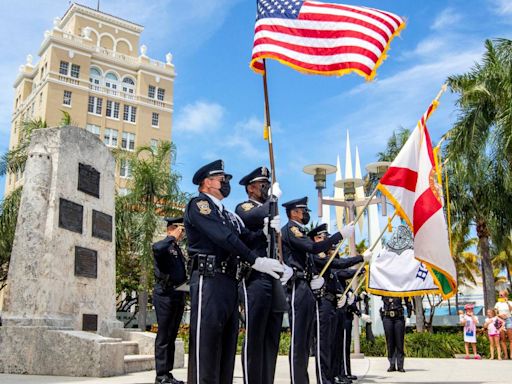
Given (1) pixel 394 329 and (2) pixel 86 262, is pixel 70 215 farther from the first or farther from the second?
(1) pixel 394 329

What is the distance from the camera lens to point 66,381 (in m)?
7.18

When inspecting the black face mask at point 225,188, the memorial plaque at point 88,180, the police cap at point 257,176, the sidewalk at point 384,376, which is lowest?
the sidewalk at point 384,376

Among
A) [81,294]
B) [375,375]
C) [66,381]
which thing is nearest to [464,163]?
[375,375]

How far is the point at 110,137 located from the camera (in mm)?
62969

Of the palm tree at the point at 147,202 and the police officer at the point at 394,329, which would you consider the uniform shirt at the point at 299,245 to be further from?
the palm tree at the point at 147,202

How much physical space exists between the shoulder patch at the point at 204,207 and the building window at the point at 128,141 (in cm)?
6057

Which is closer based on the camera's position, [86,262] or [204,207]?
[204,207]

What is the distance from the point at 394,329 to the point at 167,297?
231 inches

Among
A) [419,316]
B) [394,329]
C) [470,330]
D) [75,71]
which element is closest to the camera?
[394,329]

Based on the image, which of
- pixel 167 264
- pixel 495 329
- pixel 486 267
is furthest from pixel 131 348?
pixel 486 267

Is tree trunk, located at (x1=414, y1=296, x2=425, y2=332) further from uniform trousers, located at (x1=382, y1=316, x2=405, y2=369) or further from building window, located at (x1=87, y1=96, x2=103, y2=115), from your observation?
building window, located at (x1=87, y1=96, x2=103, y2=115)

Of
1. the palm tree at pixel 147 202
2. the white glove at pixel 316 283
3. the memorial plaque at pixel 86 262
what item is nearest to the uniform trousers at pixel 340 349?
the white glove at pixel 316 283

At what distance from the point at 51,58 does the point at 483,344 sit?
55.2 metres

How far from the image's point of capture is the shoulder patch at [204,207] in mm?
4438
